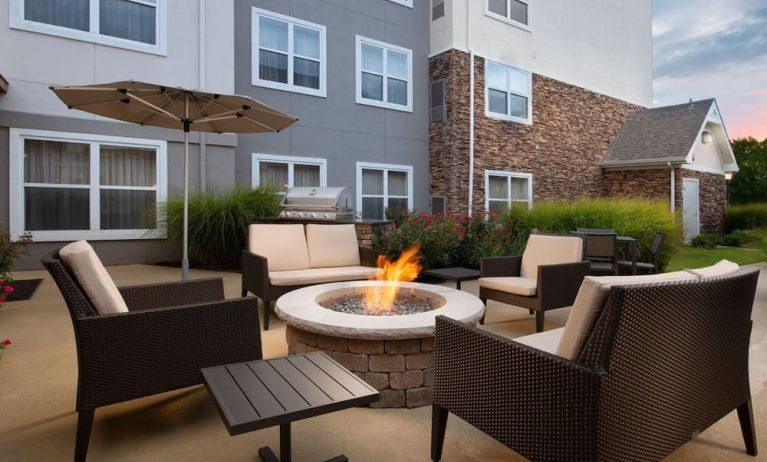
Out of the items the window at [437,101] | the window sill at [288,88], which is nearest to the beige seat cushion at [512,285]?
the window sill at [288,88]

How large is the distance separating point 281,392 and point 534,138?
12.5m

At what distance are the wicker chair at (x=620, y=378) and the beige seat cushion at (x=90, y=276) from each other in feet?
5.45

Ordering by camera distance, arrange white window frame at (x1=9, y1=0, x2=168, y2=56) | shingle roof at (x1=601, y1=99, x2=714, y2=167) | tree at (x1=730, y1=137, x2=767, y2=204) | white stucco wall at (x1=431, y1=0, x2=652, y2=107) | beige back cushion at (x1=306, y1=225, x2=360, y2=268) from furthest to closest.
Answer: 1. tree at (x1=730, y1=137, x2=767, y2=204)
2. shingle roof at (x1=601, y1=99, x2=714, y2=167)
3. white stucco wall at (x1=431, y1=0, x2=652, y2=107)
4. white window frame at (x1=9, y1=0, x2=168, y2=56)
5. beige back cushion at (x1=306, y1=225, x2=360, y2=268)

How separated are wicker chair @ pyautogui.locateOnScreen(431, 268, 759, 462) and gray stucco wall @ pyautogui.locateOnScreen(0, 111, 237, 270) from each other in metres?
7.50

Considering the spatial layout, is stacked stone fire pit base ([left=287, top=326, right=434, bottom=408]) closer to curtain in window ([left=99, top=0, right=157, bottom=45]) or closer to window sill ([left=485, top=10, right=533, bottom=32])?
curtain in window ([left=99, top=0, right=157, bottom=45])

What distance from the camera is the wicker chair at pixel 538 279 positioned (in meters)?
3.93

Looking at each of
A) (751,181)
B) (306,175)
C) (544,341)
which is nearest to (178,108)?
(544,341)

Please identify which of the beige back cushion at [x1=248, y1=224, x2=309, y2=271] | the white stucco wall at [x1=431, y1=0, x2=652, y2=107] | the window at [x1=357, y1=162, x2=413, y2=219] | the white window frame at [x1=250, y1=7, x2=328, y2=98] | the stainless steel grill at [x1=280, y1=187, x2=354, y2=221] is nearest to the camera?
the beige back cushion at [x1=248, y1=224, x2=309, y2=271]

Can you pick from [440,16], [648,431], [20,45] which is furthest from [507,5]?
[648,431]

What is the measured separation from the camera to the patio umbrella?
4.16 meters

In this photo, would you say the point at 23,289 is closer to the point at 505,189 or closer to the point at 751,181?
the point at 505,189

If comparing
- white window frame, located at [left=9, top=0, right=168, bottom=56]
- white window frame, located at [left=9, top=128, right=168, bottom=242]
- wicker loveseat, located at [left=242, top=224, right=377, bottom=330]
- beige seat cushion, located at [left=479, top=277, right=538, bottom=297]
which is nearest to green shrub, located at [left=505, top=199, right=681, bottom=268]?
beige seat cushion, located at [left=479, top=277, right=538, bottom=297]

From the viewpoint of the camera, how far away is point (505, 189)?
40.5ft

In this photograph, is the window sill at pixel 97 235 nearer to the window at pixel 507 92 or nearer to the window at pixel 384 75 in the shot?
the window at pixel 384 75
